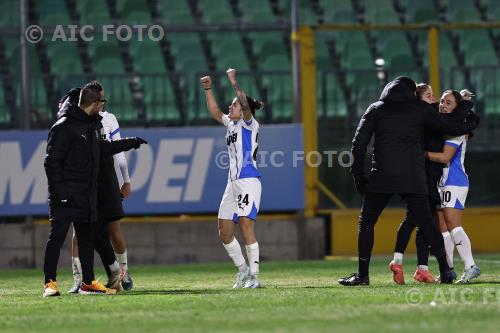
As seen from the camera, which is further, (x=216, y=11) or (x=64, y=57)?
(x=216, y=11)

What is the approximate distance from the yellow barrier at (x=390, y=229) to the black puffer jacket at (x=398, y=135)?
7.51m

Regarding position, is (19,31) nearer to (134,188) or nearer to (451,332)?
(134,188)

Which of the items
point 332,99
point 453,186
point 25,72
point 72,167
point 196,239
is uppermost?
point 25,72

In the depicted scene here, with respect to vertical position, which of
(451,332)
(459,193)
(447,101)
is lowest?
(451,332)

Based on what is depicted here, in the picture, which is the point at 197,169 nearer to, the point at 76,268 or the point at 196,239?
the point at 196,239

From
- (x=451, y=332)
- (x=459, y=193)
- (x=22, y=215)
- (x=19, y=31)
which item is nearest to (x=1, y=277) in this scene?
(x=22, y=215)

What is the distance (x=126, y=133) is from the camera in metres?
19.7

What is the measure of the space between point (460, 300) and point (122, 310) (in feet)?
7.84

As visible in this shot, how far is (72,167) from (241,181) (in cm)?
206

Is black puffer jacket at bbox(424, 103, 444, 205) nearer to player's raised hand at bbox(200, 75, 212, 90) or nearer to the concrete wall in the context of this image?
player's raised hand at bbox(200, 75, 212, 90)

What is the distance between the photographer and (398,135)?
40.5 feet

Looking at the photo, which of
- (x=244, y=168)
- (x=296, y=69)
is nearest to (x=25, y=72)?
(x=296, y=69)

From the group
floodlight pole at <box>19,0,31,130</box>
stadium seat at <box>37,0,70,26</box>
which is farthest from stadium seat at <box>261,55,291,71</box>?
floodlight pole at <box>19,0,31,130</box>

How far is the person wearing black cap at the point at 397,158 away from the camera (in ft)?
40.4
